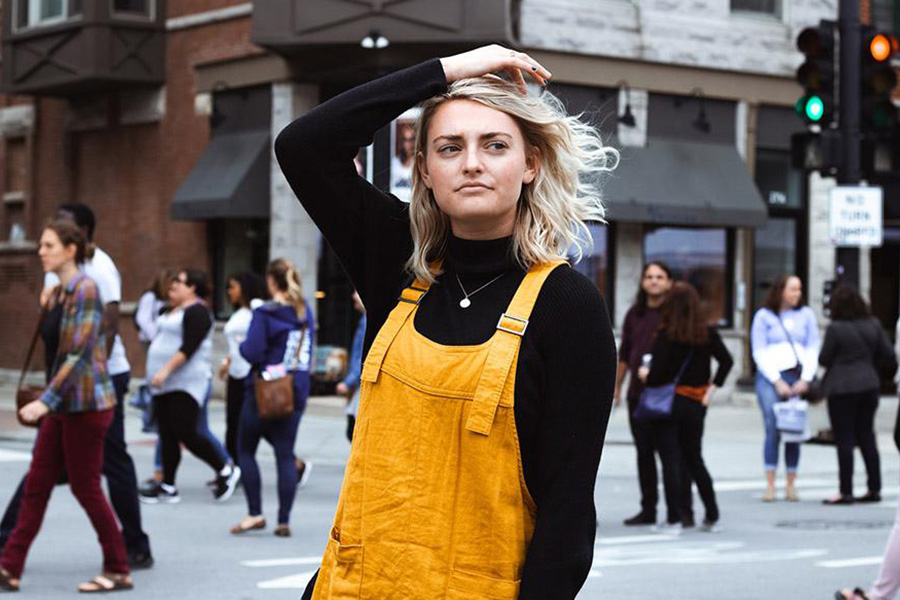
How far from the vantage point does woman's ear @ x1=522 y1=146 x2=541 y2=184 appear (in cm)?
319

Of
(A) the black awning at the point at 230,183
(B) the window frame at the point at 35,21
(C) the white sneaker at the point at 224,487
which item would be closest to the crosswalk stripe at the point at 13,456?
(C) the white sneaker at the point at 224,487

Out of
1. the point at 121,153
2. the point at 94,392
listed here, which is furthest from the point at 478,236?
the point at 121,153

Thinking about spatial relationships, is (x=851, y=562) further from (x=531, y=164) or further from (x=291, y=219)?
(x=291, y=219)

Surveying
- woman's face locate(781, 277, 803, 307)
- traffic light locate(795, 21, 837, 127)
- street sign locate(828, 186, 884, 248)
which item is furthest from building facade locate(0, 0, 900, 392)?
woman's face locate(781, 277, 803, 307)

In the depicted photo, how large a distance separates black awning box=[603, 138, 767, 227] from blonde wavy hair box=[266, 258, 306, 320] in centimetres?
1079

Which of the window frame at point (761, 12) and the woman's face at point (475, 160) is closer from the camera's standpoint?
the woman's face at point (475, 160)

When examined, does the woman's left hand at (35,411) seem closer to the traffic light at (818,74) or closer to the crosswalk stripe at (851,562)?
the crosswalk stripe at (851,562)

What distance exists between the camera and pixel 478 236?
10.4 feet

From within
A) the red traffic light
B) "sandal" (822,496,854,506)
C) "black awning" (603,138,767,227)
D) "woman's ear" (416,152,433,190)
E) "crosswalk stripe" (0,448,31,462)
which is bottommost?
"sandal" (822,496,854,506)

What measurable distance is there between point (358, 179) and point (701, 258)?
783 inches

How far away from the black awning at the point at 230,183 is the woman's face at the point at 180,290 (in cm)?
1038

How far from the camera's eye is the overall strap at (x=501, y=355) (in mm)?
2951

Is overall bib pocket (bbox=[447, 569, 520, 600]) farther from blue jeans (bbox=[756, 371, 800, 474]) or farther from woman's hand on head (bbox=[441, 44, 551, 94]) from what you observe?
blue jeans (bbox=[756, 371, 800, 474])

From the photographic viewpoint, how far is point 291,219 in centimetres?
2233
